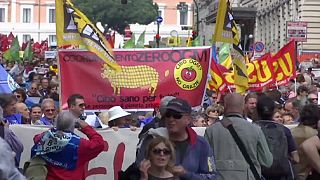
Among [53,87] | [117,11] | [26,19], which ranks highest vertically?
[117,11]

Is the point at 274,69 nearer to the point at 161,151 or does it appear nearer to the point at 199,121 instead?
the point at 199,121

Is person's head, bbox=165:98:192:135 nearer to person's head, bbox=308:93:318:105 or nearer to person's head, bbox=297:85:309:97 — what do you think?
person's head, bbox=308:93:318:105

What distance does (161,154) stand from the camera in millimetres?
5617

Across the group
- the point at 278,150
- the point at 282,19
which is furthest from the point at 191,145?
the point at 282,19

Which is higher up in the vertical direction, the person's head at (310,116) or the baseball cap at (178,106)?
the baseball cap at (178,106)

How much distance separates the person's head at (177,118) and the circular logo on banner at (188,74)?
13.9 ft

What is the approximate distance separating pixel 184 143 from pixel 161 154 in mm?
468

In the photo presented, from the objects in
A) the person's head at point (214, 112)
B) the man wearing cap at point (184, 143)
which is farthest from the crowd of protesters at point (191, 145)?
the person's head at point (214, 112)

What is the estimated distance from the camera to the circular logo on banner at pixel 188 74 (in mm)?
10344

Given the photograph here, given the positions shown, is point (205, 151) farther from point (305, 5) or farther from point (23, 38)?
point (23, 38)

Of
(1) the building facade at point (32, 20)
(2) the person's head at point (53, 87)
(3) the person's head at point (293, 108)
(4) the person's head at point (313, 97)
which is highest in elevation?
(1) the building facade at point (32, 20)

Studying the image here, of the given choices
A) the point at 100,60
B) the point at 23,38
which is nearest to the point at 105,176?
the point at 100,60

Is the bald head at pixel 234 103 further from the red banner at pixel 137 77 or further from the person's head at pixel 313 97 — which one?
the person's head at pixel 313 97

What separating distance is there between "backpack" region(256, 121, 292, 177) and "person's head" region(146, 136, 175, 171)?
6.48ft
